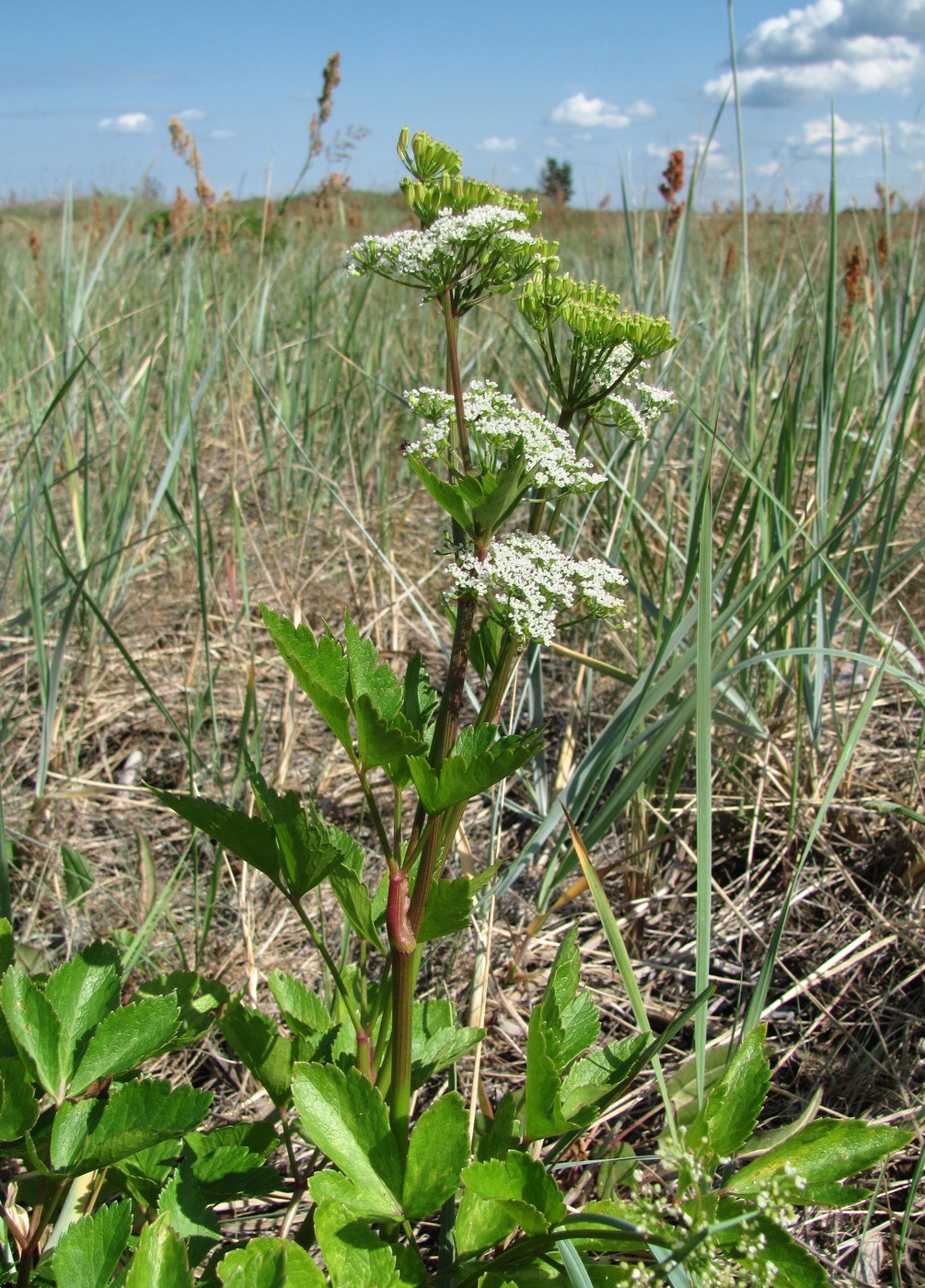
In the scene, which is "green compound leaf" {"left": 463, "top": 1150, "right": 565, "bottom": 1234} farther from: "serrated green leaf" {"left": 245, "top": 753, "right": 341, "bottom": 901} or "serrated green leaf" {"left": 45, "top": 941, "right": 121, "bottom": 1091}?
"serrated green leaf" {"left": 45, "top": 941, "right": 121, "bottom": 1091}

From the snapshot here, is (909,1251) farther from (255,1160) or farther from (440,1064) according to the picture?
(255,1160)

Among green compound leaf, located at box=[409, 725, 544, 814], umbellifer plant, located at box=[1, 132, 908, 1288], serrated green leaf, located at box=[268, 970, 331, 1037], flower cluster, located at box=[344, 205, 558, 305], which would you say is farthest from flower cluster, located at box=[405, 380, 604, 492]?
serrated green leaf, located at box=[268, 970, 331, 1037]

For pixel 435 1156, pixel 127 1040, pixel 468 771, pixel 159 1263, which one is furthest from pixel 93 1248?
pixel 468 771

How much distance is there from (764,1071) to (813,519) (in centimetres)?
122

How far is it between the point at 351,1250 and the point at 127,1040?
322mm

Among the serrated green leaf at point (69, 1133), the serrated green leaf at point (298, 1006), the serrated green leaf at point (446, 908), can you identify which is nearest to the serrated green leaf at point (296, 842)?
the serrated green leaf at point (446, 908)

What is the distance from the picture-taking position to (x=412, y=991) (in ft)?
3.19

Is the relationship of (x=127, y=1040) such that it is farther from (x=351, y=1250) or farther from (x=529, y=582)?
(x=529, y=582)

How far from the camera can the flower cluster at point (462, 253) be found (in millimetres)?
920

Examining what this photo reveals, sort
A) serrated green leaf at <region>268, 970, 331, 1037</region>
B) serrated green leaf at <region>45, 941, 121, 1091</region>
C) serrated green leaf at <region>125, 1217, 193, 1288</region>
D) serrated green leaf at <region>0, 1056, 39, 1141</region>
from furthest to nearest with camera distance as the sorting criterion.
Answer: serrated green leaf at <region>268, 970, 331, 1037</region>, serrated green leaf at <region>45, 941, 121, 1091</region>, serrated green leaf at <region>0, 1056, 39, 1141</region>, serrated green leaf at <region>125, 1217, 193, 1288</region>

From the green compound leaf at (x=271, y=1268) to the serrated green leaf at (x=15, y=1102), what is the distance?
0.25 meters

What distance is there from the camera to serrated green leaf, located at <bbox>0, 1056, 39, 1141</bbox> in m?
0.90

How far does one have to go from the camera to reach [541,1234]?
871mm

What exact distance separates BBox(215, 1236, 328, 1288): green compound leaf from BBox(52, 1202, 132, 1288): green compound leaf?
100 millimetres
